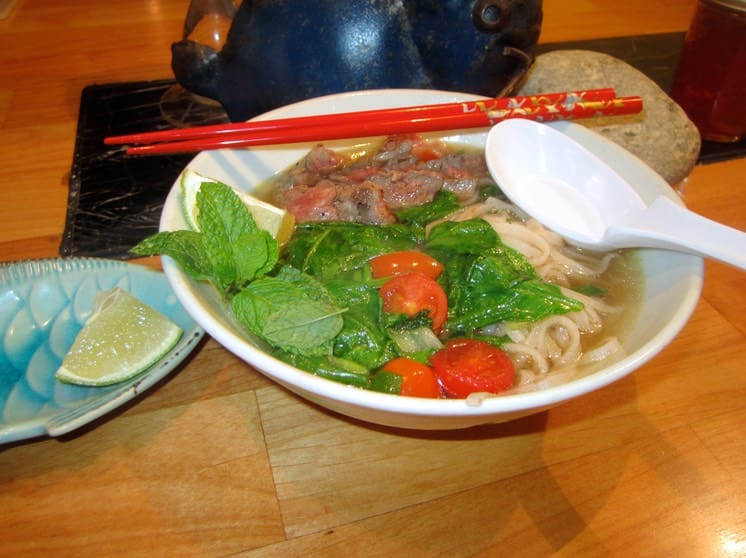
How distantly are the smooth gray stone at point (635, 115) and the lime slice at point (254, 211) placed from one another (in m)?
1.09

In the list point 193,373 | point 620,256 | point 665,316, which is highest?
point 665,316

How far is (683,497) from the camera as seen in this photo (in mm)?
1058

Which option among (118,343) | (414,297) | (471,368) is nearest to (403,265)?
(414,297)

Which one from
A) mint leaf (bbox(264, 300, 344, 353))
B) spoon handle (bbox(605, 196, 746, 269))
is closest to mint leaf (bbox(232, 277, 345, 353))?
mint leaf (bbox(264, 300, 344, 353))

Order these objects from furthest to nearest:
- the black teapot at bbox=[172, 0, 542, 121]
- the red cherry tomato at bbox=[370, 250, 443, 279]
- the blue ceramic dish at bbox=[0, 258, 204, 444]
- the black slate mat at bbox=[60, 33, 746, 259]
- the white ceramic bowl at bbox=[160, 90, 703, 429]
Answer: the black slate mat at bbox=[60, 33, 746, 259], the black teapot at bbox=[172, 0, 542, 121], the red cherry tomato at bbox=[370, 250, 443, 279], the blue ceramic dish at bbox=[0, 258, 204, 444], the white ceramic bowl at bbox=[160, 90, 703, 429]

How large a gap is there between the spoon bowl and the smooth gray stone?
528 mm

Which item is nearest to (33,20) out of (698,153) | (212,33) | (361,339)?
(212,33)

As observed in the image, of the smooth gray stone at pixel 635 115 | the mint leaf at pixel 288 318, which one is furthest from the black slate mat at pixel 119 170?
the mint leaf at pixel 288 318

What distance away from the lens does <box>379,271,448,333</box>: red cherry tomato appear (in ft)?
3.52

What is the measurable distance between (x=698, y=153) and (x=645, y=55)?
37.2 inches

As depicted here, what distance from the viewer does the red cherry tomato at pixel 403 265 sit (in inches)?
46.0

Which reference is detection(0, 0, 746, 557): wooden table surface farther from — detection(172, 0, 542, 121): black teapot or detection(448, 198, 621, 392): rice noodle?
detection(172, 0, 542, 121): black teapot

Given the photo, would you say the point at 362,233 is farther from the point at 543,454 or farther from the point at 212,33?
the point at 212,33

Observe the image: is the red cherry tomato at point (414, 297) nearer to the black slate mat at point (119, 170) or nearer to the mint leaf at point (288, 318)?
the mint leaf at point (288, 318)
